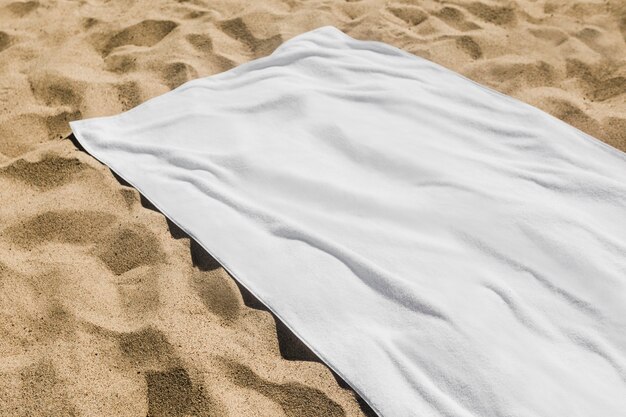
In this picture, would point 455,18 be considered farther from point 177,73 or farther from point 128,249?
point 128,249

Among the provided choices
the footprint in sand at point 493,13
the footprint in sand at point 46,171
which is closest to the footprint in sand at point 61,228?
the footprint in sand at point 46,171

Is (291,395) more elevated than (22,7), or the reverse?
(22,7)

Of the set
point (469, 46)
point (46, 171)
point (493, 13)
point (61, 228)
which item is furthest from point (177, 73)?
point (493, 13)

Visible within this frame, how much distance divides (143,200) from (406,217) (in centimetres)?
75

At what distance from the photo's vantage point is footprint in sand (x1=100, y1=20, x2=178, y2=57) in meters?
2.57

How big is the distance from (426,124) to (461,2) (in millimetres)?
937

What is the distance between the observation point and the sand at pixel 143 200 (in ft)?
4.63

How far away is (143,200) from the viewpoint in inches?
74.0

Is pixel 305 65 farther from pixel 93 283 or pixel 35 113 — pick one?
pixel 93 283

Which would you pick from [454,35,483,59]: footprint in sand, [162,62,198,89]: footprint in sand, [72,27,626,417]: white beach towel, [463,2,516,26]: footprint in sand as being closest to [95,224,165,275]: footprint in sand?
[72,27,626,417]: white beach towel

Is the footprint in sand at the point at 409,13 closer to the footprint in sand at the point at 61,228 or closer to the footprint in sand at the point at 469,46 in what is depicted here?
the footprint in sand at the point at 469,46

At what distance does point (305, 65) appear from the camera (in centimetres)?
235

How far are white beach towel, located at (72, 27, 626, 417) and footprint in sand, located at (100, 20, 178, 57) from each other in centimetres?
45

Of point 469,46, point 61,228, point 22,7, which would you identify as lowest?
point 61,228
